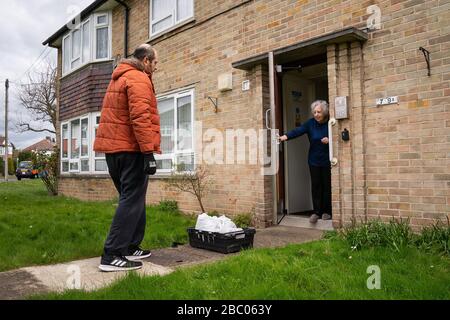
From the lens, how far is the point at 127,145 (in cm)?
371

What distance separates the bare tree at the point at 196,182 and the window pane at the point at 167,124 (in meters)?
1.04

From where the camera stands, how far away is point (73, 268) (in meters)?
3.71

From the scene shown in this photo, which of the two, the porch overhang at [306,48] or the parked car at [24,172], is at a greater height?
the porch overhang at [306,48]

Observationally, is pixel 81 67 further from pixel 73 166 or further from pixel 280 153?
pixel 280 153

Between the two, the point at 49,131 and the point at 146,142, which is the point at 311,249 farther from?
the point at 49,131

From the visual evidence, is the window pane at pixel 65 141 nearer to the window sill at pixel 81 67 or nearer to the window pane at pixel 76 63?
the window sill at pixel 81 67

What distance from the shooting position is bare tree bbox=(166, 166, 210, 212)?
7.29 meters

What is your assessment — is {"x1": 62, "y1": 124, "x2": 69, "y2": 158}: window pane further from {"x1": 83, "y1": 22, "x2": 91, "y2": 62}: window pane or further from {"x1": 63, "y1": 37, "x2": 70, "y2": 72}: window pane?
{"x1": 83, "y1": 22, "x2": 91, "y2": 62}: window pane

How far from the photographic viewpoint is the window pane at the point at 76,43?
484 inches

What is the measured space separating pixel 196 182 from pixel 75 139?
6.73m

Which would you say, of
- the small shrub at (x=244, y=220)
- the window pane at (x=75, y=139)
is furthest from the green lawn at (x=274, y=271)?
the window pane at (x=75, y=139)

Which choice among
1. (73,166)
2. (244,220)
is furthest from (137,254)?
(73,166)

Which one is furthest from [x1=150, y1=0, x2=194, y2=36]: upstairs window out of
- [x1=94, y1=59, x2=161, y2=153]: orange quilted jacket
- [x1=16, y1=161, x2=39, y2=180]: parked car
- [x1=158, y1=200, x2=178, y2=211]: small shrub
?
[x1=16, y1=161, x2=39, y2=180]: parked car
